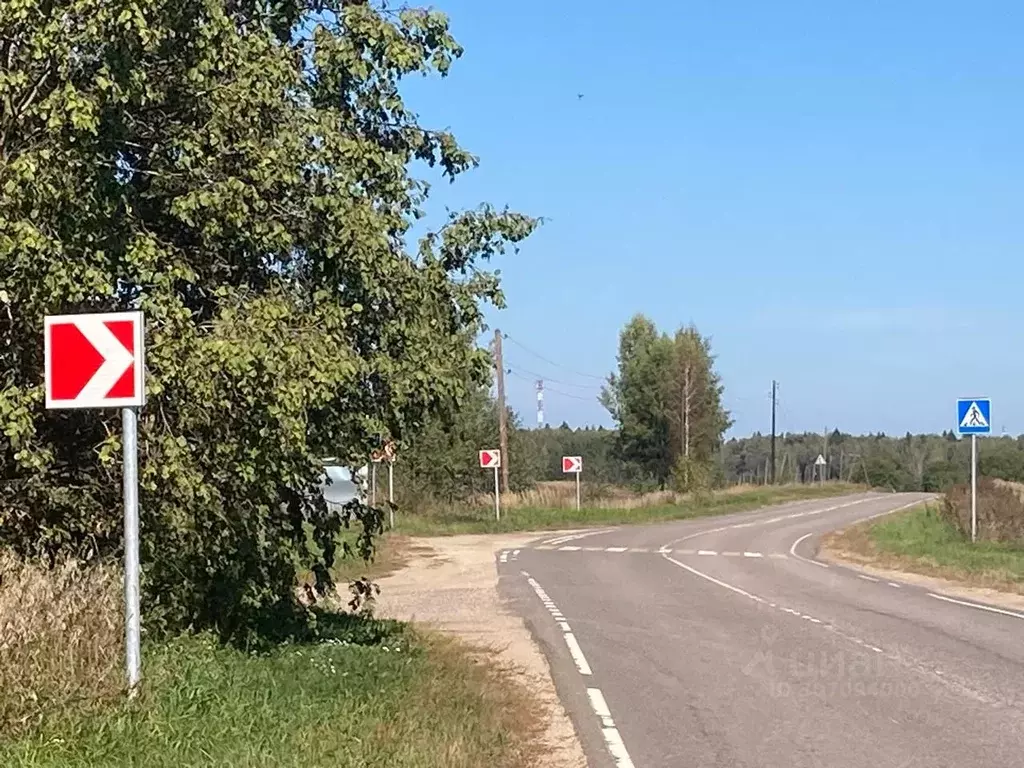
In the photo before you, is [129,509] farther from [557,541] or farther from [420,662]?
[557,541]

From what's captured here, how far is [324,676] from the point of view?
31.8 ft

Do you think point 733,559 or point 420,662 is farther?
point 733,559

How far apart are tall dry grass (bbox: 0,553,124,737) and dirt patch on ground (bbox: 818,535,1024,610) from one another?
13.8 metres

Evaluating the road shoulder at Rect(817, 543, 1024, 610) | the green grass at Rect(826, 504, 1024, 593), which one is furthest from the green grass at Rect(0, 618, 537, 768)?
the green grass at Rect(826, 504, 1024, 593)

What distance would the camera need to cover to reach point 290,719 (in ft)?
26.7

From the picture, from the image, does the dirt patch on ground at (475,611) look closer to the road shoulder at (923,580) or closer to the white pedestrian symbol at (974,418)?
the road shoulder at (923,580)

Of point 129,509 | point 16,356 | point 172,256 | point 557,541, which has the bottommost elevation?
point 557,541

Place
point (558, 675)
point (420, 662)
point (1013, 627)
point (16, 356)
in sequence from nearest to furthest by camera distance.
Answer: point (16, 356)
point (420, 662)
point (558, 675)
point (1013, 627)

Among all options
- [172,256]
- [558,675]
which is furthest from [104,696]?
[558,675]

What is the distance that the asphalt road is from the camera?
344 inches

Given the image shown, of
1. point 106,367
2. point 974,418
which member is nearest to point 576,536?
point 974,418

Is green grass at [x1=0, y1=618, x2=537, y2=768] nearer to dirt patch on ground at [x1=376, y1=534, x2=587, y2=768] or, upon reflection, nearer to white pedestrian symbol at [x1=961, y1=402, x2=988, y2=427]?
dirt patch on ground at [x1=376, y1=534, x2=587, y2=768]

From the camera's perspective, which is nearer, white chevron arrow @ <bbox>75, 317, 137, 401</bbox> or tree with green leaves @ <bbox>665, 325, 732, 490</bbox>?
white chevron arrow @ <bbox>75, 317, 137, 401</bbox>

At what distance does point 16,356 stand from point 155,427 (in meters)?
1.08
